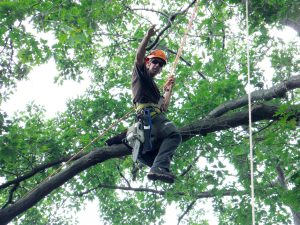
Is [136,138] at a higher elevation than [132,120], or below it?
below

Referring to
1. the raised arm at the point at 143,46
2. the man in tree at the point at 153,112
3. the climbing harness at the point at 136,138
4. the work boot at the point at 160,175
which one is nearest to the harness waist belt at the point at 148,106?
the man in tree at the point at 153,112

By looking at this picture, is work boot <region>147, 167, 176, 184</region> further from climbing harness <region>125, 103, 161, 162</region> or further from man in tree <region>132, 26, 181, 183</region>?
climbing harness <region>125, 103, 161, 162</region>

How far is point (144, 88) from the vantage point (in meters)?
4.72

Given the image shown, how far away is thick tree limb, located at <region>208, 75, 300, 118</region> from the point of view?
18.9 ft

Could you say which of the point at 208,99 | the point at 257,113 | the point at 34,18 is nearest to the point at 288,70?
the point at 208,99

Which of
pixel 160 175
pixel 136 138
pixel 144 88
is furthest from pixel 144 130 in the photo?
pixel 160 175

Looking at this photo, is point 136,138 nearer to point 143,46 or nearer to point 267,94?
point 143,46

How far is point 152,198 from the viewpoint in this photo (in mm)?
10305

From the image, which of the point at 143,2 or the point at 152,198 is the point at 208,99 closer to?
the point at 152,198

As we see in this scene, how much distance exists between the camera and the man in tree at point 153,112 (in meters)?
4.41

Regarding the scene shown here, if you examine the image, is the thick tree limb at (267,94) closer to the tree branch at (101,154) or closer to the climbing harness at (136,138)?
the tree branch at (101,154)

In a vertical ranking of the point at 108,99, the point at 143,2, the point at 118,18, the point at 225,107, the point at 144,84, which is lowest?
the point at 144,84

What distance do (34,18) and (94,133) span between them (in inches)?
134

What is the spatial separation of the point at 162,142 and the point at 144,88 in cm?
62
